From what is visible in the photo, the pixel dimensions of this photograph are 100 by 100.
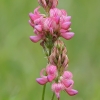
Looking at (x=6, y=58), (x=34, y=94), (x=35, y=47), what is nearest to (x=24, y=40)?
(x=35, y=47)

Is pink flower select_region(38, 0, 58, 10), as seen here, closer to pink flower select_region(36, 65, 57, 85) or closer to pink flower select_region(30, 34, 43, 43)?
pink flower select_region(30, 34, 43, 43)

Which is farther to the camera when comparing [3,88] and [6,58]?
[6,58]

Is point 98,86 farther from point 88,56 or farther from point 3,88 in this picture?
point 88,56

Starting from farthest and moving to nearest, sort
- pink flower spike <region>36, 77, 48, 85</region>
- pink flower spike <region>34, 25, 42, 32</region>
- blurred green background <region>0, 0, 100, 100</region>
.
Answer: blurred green background <region>0, 0, 100, 100</region>, pink flower spike <region>34, 25, 42, 32</region>, pink flower spike <region>36, 77, 48, 85</region>

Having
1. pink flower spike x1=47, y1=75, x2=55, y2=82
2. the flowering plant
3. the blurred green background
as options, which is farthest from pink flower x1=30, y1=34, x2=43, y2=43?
the blurred green background

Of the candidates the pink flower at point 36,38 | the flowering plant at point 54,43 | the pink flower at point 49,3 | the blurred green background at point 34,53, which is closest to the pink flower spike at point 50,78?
the flowering plant at point 54,43

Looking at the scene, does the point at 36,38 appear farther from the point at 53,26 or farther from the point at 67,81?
the point at 67,81
